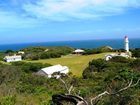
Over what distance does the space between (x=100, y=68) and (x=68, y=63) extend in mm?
9637

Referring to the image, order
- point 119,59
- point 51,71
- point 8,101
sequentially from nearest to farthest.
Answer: point 8,101 → point 51,71 → point 119,59

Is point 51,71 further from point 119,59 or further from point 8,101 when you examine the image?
point 8,101

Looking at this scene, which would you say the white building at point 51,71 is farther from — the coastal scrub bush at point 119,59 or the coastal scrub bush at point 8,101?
the coastal scrub bush at point 8,101

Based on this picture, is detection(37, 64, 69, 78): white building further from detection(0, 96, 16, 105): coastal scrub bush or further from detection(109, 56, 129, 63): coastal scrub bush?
detection(0, 96, 16, 105): coastal scrub bush

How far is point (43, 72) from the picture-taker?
43.3 meters

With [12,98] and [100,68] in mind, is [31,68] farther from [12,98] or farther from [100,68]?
[12,98]

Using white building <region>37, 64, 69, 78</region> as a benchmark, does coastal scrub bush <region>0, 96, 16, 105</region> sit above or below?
above

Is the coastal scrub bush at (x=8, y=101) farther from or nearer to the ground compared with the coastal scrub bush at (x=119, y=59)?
farther from the ground

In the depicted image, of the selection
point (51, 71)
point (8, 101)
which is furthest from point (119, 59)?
point (8, 101)

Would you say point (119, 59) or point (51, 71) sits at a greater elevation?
point (119, 59)

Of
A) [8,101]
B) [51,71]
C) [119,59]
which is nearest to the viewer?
[8,101]

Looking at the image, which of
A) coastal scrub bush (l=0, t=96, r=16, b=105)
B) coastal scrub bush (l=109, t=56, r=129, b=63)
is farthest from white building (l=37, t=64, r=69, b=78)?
coastal scrub bush (l=0, t=96, r=16, b=105)

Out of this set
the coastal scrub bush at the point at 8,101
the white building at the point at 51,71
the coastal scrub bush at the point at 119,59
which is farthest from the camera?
the coastal scrub bush at the point at 119,59

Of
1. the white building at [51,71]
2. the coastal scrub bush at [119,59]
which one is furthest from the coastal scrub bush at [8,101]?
the coastal scrub bush at [119,59]
